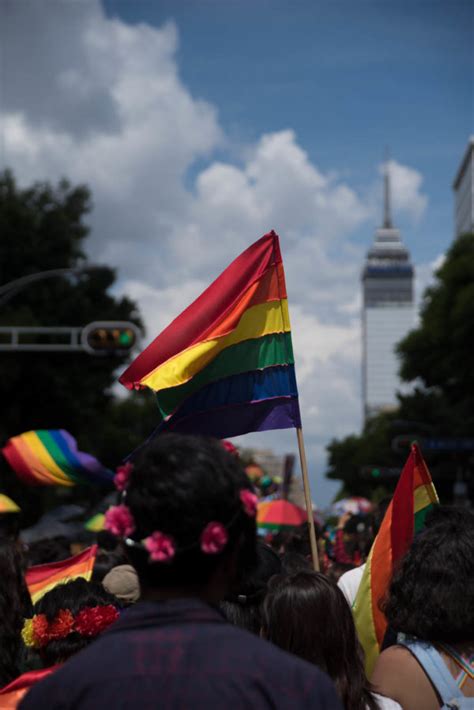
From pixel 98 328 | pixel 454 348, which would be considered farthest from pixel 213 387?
pixel 454 348

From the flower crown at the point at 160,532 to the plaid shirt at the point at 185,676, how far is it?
138 mm

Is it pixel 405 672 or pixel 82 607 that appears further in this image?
pixel 82 607

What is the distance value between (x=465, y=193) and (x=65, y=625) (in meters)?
124

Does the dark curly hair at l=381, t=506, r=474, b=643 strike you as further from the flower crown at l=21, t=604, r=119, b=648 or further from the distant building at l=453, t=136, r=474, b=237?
the distant building at l=453, t=136, r=474, b=237

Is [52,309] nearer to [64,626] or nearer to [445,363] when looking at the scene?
[445,363]

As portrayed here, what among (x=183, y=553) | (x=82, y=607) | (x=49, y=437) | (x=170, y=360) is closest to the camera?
(x=183, y=553)

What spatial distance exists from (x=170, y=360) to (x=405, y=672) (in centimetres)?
246

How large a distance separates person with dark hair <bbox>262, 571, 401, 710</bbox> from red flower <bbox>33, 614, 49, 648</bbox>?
83 centimetres

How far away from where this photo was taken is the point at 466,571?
10.6 ft

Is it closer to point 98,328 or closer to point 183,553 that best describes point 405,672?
point 183,553

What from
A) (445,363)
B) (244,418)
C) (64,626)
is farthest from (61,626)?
(445,363)

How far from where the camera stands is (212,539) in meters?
2.03

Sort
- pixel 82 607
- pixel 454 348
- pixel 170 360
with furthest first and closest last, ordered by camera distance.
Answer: pixel 454 348 < pixel 170 360 < pixel 82 607

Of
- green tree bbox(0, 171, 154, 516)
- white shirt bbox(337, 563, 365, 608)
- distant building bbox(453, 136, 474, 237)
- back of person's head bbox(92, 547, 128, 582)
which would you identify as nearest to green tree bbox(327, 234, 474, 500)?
green tree bbox(0, 171, 154, 516)
